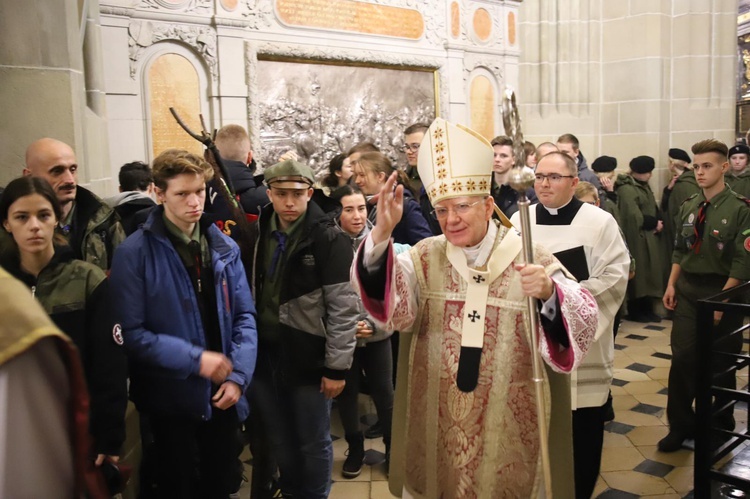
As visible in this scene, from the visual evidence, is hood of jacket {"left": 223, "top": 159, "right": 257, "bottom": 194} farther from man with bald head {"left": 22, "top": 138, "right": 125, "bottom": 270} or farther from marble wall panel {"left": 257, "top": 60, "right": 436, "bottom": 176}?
marble wall panel {"left": 257, "top": 60, "right": 436, "bottom": 176}

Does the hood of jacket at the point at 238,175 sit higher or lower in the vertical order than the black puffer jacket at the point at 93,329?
higher

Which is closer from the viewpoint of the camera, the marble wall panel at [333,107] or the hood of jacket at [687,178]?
the marble wall panel at [333,107]

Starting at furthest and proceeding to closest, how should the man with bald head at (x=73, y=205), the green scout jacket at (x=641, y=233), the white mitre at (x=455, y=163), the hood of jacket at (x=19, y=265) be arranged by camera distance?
the green scout jacket at (x=641, y=233), the man with bald head at (x=73, y=205), the hood of jacket at (x=19, y=265), the white mitre at (x=455, y=163)

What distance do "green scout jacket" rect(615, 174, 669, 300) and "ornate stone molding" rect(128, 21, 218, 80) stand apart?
4.45 m

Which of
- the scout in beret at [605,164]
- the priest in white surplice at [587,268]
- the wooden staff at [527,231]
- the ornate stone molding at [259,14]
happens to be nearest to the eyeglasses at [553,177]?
the priest in white surplice at [587,268]

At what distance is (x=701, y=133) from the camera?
339 inches

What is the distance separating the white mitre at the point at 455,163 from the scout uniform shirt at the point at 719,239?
2.56 m

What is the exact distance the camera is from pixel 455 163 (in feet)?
6.89

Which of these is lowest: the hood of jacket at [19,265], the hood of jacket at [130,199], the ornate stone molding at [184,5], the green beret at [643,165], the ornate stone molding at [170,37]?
the hood of jacket at [19,265]

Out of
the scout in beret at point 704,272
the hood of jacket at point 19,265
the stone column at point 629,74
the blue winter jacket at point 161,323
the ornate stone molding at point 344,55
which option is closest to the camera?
the hood of jacket at point 19,265

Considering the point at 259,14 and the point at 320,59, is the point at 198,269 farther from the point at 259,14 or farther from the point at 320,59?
the point at 320,59

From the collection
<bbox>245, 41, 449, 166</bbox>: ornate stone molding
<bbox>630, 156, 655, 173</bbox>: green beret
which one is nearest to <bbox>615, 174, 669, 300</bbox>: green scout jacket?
<bbox>630, 156, 655, 173</bbox>: green beret

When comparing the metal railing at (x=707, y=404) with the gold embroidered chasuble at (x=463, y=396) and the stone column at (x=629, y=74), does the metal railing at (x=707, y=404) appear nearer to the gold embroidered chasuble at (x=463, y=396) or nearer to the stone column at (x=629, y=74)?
the gold embroidered chasuble at (x=463, y=396)

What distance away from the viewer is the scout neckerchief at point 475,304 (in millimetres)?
2145
